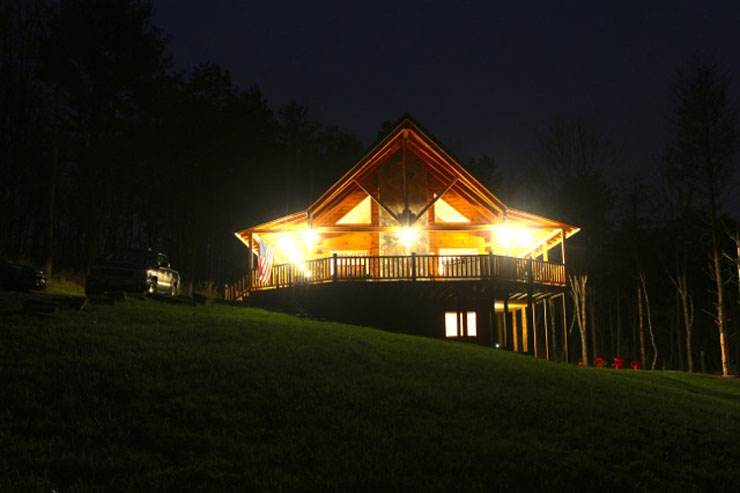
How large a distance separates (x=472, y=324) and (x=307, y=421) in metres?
19.0

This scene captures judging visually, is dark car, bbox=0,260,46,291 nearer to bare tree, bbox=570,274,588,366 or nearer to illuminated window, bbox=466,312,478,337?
illuminated window, bbox=466,312,478,337

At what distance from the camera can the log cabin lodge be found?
2602cm

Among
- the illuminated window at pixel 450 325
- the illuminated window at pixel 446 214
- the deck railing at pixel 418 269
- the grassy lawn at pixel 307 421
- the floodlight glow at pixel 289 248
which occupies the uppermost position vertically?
the illuminated window at pixel 446 214

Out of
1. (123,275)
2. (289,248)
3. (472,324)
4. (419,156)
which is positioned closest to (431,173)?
(419,156)

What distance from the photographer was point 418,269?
25.9m

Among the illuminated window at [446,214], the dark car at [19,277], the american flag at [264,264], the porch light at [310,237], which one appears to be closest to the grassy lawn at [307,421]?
the dark car at [19,277]

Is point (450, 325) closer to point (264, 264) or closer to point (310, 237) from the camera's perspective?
point (310, 237)

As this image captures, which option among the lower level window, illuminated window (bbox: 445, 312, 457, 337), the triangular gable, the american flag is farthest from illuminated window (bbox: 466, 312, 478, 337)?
the american flag

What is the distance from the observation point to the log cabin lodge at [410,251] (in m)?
26.0

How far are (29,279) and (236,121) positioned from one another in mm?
33945

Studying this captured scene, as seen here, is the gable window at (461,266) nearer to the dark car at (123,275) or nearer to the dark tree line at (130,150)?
the dark car at (123,275)

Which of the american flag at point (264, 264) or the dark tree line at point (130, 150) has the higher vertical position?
the dark tree line at point (130, 150)

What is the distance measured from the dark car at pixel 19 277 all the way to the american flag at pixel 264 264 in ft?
32.6

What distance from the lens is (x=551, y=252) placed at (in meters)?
53.1
